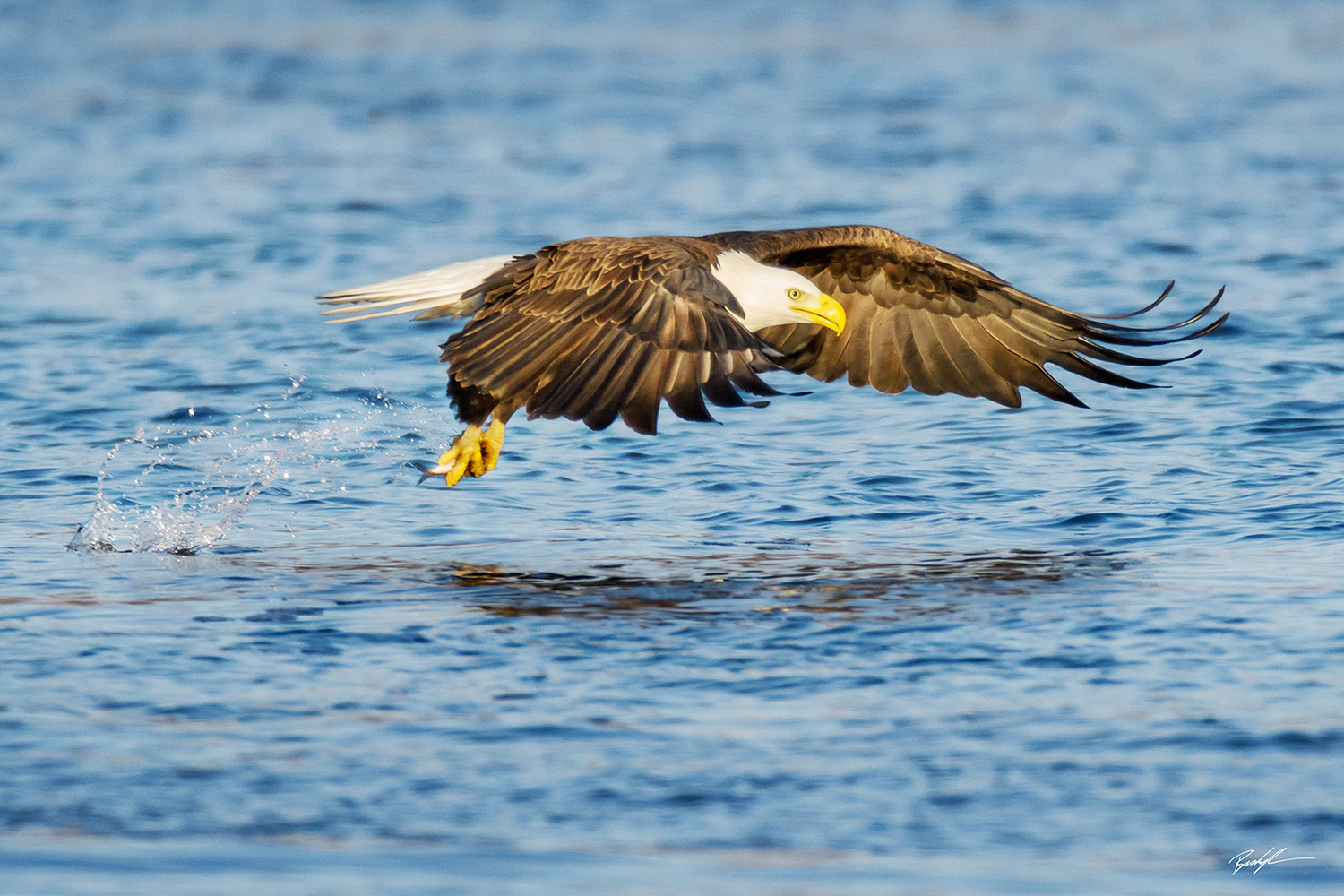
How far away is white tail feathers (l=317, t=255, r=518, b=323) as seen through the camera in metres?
7.11

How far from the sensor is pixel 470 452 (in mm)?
7164

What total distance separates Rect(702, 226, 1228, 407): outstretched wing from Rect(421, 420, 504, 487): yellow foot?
1.13m

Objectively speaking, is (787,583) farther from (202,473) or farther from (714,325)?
(202,473)

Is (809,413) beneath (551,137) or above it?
beneath

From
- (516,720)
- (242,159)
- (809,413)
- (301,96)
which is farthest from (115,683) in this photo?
(301,96)

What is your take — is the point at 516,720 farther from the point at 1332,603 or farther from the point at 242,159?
the point at 242,159

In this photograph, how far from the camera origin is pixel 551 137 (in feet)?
52.1

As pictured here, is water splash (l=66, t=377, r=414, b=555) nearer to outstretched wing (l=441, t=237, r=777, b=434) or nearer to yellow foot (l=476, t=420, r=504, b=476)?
yellow foot (l=476, t=420, r=504, b=476)

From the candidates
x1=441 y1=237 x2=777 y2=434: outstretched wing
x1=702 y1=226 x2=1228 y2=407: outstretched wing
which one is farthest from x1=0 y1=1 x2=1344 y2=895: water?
x1=441 y1=237 x2=777 y2=434: outstretched wing

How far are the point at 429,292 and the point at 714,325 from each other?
1441mm

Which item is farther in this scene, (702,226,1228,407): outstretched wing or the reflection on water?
(702,226,1228,407): outstretched wing

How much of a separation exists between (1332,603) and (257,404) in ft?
16.9

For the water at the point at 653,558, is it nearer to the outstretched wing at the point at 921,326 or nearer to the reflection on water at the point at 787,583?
the reflection on water at the point at 787,583
